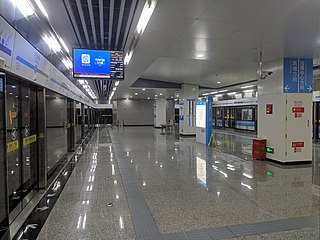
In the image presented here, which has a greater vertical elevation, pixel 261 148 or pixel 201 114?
pixel 201 114

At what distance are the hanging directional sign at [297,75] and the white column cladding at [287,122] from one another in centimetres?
10

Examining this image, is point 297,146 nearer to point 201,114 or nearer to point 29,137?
point 201,114

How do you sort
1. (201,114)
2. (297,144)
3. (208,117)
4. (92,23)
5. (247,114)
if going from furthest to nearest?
(247,114), (201,114), (208,117), (297,144), (92,23)

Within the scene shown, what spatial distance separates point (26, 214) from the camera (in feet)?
10.9

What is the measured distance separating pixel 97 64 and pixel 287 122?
5189mm

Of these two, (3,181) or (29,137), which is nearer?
(3,181)

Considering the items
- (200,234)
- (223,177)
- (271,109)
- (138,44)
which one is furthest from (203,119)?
(200,234)

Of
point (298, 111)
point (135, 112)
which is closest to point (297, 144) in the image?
point (298, 111)

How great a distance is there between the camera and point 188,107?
13.9 meters

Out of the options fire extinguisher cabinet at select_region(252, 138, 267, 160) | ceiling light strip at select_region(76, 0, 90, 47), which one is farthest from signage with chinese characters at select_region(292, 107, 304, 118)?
A: ceiling light strip at select_region(76, 0, 90, 47)

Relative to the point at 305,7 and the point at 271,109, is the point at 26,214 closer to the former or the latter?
the point at 305,7

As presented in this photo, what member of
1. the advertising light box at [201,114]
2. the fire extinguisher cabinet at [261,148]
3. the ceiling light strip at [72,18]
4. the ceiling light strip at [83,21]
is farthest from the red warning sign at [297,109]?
the ceiling light strip at [72,18]

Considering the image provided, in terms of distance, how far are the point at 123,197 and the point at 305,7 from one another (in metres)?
3.99

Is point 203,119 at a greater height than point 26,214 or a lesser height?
greater
